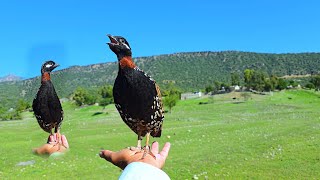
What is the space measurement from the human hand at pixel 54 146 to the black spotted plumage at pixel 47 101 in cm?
25

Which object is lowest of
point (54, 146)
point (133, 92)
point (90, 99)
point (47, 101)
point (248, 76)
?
point (90, 99)

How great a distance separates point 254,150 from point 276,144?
1.65 metres

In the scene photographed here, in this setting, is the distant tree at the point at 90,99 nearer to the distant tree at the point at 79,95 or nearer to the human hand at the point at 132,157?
the distant tree at the point at 79,95

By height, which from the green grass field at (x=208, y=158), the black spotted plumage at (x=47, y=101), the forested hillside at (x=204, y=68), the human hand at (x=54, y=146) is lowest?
the green grass field at (x=208, y=158)

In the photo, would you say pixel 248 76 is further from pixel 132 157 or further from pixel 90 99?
pixel 132 157

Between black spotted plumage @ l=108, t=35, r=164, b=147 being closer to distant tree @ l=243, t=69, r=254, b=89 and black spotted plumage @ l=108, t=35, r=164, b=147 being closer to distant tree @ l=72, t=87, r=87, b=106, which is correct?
distant tree @ l=72, t=87, r=87, b=106

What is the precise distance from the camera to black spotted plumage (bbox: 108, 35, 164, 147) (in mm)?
3283

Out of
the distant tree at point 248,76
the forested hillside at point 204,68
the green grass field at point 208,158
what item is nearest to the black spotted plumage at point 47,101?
the green grass field at point 208,158

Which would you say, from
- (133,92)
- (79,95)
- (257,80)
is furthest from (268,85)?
(133,92)

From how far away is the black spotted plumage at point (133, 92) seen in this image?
3.28 m

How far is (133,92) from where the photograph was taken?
329cm

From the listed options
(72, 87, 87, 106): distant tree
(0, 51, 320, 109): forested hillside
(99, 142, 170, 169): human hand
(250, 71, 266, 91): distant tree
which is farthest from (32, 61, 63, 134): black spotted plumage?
(0, 51, 320, 109): forested hillside

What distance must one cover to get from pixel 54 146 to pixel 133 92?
1.58 metres

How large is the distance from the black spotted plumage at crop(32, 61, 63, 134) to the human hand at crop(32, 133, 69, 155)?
25 cm
